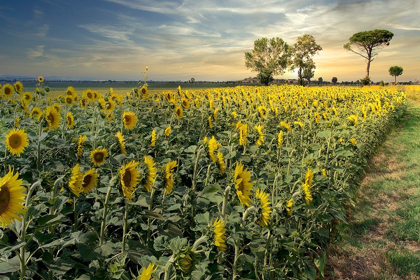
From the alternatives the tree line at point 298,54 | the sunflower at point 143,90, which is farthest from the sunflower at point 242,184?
the tree line at point 298,54

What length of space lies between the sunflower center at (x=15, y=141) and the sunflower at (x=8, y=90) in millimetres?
3838

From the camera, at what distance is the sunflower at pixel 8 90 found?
5.20m

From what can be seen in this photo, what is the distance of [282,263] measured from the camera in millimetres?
2346

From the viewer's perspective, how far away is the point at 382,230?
13.1 feet

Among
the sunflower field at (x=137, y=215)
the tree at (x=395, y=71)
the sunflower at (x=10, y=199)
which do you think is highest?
the tree at (x=395, y=71)

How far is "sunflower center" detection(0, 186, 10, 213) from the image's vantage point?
106 cm

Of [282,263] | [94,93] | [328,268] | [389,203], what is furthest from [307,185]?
[94,93]

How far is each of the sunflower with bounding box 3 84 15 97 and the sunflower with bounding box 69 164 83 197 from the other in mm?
4598

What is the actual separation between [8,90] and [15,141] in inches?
159

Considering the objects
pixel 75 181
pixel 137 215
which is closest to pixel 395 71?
pixel 137 215

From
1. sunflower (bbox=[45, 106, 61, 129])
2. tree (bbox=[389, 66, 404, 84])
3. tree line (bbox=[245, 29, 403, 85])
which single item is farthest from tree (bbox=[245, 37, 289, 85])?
sunflower (bbox=[45, 106, 61, 129])

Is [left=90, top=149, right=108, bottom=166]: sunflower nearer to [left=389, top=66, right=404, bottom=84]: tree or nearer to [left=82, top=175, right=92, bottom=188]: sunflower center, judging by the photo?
[left=82, top=175, right=92, bottom=188]: sunflower center

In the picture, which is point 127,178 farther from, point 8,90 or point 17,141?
point 8,90

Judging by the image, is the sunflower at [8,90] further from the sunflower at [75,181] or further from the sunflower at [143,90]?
the sunflower at [75,181]
